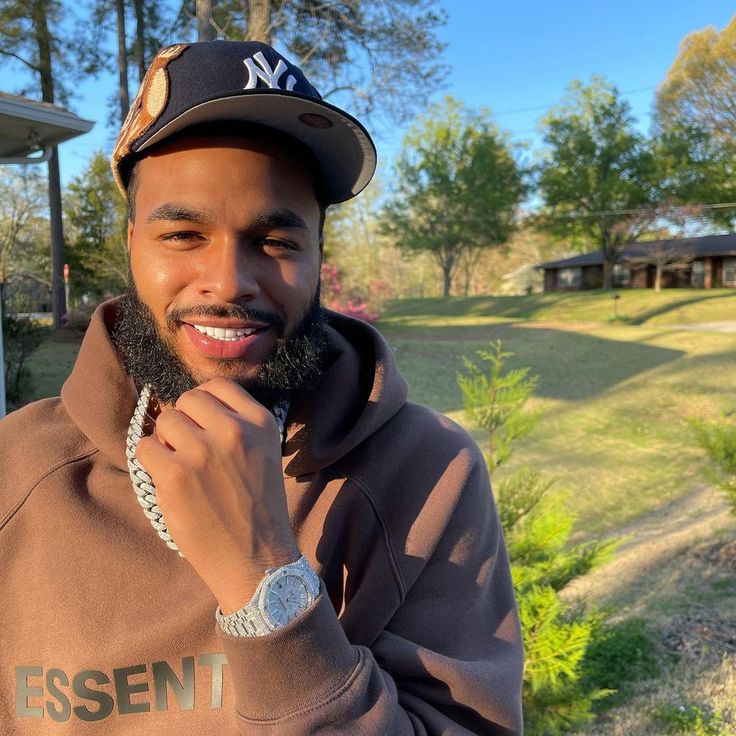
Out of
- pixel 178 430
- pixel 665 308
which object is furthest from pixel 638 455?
pixel 665 308

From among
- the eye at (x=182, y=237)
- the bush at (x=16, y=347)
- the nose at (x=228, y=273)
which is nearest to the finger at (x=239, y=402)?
the nose at (x=228, y=273)

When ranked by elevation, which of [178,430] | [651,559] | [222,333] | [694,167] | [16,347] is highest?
[694,167]

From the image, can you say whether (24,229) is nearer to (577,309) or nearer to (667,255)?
(577,309)

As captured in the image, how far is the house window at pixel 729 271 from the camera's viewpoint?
129 feet

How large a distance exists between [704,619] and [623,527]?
8.37 ft

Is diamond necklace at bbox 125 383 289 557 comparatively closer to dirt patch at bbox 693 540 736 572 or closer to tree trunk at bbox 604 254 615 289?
dirt patch at bbox 693 540 736 572

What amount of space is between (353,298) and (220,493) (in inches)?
832

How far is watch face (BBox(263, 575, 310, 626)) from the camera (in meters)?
0.87

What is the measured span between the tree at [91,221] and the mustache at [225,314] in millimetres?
20241

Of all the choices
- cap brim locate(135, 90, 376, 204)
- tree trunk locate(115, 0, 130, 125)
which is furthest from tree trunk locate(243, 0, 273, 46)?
cap brim locate(135, 90, 376, 204)

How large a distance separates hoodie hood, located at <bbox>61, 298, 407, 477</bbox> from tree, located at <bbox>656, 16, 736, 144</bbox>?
46.1 m

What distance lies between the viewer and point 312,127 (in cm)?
117

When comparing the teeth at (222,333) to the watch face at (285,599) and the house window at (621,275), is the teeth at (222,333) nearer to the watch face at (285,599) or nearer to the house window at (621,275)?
the watch face at (285,599)

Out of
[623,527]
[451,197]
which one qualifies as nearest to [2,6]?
[623,527]
